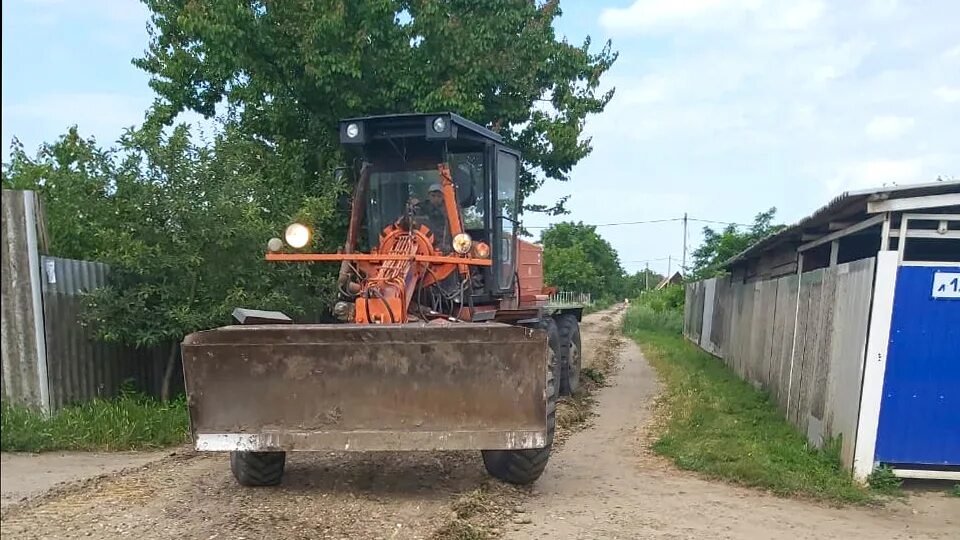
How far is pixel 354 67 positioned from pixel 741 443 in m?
7.00

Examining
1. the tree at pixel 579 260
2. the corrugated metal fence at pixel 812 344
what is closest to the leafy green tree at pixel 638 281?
the tree at pixel 579 260

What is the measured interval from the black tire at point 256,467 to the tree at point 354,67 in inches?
215

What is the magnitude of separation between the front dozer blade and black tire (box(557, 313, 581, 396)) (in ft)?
19.1

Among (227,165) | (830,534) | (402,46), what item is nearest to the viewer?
(830,534)

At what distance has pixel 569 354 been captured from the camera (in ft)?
40.0

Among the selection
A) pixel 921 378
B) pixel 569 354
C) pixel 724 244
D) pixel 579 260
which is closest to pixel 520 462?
pixel 921 378

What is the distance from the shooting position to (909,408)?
22.1ft

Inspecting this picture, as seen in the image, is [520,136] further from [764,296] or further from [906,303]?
[906,303]

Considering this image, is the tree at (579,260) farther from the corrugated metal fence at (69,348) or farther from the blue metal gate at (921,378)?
the blue metal gate at (921,378)

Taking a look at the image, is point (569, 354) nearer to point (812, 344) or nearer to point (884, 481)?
point (812, 344)

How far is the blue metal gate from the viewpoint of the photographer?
262 inches

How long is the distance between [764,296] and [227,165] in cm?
829

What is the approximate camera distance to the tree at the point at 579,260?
166 feet

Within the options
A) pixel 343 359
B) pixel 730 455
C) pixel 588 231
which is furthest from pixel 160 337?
pixel 588 231
